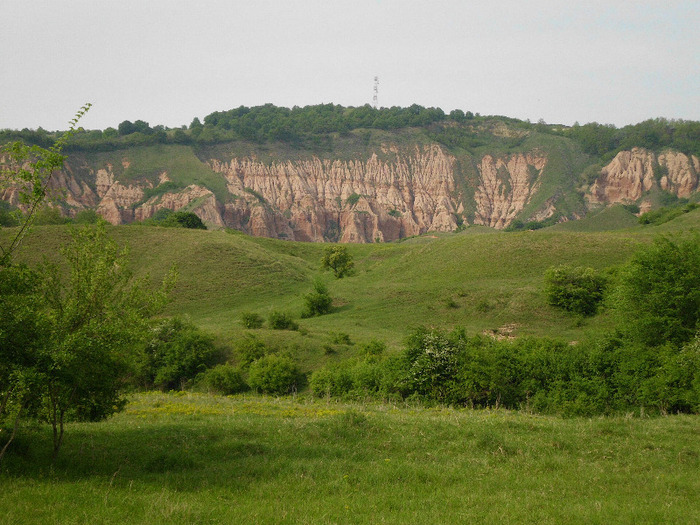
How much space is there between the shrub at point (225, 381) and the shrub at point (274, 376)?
98cm

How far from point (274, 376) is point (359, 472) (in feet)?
82.1

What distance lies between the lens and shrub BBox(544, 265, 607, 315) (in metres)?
49.6

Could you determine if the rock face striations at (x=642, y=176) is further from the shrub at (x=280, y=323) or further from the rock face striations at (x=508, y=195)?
the shrub at (x=280, y=323)

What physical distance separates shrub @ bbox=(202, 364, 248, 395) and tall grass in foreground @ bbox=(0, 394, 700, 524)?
65.6ft

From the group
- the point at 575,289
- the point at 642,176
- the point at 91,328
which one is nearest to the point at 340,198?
the point at 642,176

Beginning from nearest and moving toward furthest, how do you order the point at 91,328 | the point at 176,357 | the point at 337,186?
the point at 91,328, the point at 176,357, the point at 337,186

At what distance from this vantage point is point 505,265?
67625mm

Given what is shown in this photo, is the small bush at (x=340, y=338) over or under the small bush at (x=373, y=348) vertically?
under

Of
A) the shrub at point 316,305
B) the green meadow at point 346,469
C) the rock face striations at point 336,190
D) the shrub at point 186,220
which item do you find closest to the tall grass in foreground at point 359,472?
the green meadow at point 346,469

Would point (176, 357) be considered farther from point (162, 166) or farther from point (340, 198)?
point (340, 198)

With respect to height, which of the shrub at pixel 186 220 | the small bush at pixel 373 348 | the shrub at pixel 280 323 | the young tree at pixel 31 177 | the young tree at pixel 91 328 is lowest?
the shrub at pixel 280 323

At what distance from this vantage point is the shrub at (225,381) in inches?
1507

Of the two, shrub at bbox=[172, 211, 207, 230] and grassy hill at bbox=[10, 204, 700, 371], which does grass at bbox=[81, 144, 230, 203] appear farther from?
grassy hill at bbox=[10, 204, 700, 371]

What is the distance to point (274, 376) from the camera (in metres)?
37.2
